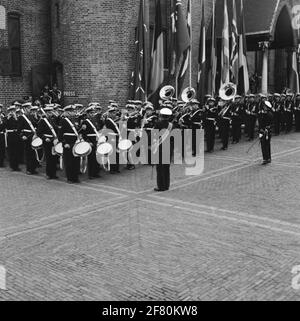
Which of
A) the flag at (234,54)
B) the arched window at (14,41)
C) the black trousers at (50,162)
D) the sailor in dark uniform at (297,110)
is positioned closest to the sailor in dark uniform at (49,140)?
the black trousers at (50,162)

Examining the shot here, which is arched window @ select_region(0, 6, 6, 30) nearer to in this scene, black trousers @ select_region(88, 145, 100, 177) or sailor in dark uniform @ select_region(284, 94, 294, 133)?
black trousers @ select_region(88, 145, 100, 177)

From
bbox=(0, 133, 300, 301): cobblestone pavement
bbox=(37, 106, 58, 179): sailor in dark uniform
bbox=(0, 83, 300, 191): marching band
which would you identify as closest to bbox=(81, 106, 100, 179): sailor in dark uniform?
bbox=(0, 83, 300, 191): marching band

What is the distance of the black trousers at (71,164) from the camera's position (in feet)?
38.3

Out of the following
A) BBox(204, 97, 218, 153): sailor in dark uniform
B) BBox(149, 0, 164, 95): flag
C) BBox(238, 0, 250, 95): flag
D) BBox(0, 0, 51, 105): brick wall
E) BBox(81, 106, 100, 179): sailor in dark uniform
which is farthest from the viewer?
BBox(238, 0, 250, 95): flag

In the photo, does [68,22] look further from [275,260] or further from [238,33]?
[275,260]

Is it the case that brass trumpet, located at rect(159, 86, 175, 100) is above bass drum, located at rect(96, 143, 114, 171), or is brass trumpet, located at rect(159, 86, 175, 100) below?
above

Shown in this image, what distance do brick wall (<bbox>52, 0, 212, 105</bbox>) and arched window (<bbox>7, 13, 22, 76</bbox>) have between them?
1650mm

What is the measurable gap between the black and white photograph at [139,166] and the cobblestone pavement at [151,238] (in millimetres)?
30

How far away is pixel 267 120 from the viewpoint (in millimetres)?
13758

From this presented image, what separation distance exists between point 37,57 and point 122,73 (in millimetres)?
3844

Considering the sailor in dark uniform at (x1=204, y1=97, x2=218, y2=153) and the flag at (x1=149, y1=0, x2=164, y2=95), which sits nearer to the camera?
the sailor in dark uniform at (x1=204, y1=97, x2=218, y2=153)

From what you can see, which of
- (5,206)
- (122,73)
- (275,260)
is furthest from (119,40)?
(275,260)

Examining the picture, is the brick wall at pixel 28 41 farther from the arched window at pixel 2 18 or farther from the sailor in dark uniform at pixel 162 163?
the sailor in dark uniform at pixel 162 163

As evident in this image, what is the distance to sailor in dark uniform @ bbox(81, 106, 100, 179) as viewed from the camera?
12000mm
